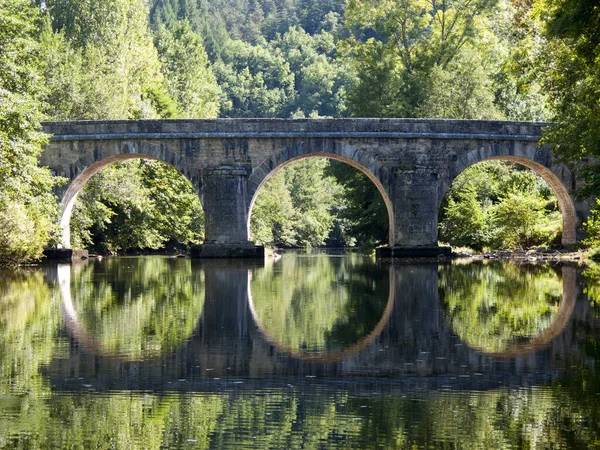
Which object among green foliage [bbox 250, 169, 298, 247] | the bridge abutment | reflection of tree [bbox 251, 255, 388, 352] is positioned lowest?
reflection of tree [bbox 251, 255, 388, 352]

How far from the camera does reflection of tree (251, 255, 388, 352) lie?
1279 cm

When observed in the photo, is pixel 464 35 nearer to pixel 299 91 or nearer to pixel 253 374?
pixel 253 374

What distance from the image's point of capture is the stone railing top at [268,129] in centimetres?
3297

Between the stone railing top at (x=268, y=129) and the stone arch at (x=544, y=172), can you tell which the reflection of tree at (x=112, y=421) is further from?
the stone arch at (x=544, y=172)

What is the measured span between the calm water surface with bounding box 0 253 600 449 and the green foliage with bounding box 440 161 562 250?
16592 mm

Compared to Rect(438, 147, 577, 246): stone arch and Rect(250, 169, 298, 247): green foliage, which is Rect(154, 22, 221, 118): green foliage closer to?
Rect(250, 169, 298, 247): green foliage

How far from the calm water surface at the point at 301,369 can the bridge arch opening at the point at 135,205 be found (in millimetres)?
18813

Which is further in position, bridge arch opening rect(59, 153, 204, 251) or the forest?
bridge arch opening rect(59, 153, 204, 251)

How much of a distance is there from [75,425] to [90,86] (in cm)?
3376

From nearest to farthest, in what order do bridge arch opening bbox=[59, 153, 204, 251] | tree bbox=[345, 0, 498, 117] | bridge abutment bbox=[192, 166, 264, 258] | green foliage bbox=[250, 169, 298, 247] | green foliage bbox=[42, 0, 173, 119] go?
1. bridge abutment bbox=[192, 166, 264, 258]
2. bridge arch opening bbox=[59, 153, 204, 251]
3. green foliage bbox=[42, 0, 173, 119]
4. tree bbox=[345, 0, 498, 117]
5. green foliage bbox=[250, 169, 298, 247]

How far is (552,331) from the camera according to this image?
13055 mm

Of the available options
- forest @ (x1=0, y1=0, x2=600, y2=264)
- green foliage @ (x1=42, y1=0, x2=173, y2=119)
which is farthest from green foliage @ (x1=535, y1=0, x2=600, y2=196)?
green foliage @ (x1=42, y1=0, x2=173, y2=119)

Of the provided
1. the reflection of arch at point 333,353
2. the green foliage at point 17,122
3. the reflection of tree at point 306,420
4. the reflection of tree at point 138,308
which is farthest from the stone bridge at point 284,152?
the reflection of tree at point 306,420

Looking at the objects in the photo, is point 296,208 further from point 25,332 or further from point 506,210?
point 25,332
